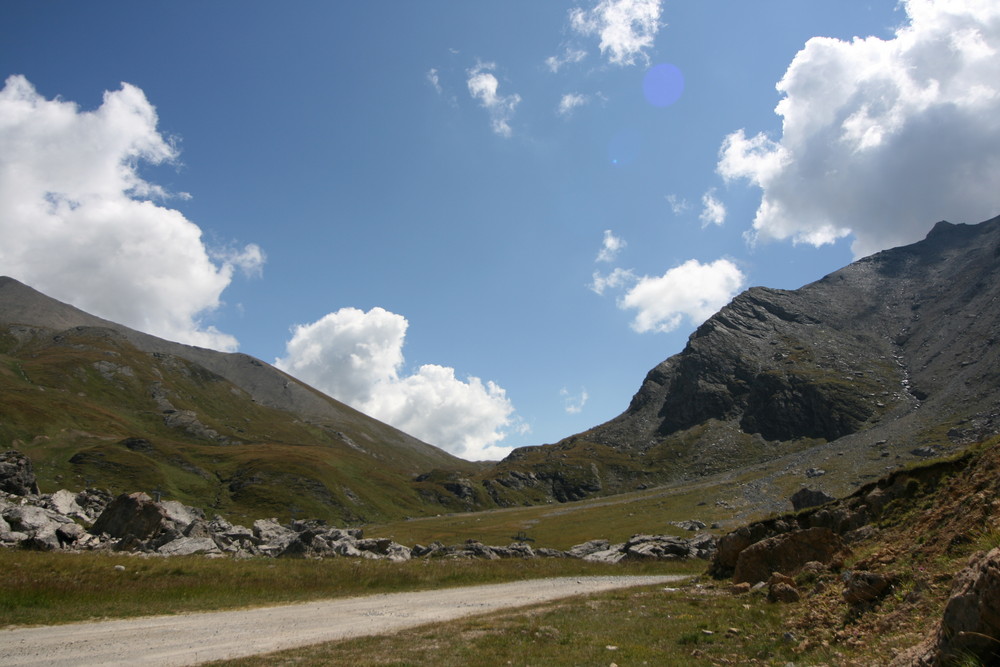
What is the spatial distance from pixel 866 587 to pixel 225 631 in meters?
23.2

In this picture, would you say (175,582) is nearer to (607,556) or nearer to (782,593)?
(782,593)

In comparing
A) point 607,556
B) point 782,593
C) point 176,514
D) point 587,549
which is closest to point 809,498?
point 607,556

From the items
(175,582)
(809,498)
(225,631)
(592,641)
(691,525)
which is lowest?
(691,525)

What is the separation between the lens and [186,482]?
176m

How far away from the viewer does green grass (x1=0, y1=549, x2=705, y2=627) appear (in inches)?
938

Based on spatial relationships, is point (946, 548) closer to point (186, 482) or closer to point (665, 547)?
point (665, 547)

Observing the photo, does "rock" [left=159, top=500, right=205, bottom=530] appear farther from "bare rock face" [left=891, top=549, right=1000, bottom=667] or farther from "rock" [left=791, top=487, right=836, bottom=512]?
"rock" [left=791, top=487, right=836, bottom=512]

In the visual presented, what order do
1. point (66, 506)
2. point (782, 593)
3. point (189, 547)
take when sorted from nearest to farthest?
point (782, 593) < point (189, 547) < point (66, 506)

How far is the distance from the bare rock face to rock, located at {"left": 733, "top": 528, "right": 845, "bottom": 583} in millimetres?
17533

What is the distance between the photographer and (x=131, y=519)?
44.8 metres

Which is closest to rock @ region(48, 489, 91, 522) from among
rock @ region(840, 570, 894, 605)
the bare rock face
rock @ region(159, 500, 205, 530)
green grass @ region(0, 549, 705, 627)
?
rock @ region(159, 500, 205, 530)

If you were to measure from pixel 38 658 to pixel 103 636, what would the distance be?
3519 millimetres

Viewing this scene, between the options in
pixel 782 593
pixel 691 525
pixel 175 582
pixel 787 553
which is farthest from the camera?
pixel 691 525

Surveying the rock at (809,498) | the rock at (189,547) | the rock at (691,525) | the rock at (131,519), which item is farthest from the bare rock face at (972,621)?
the rock at (691,525)
